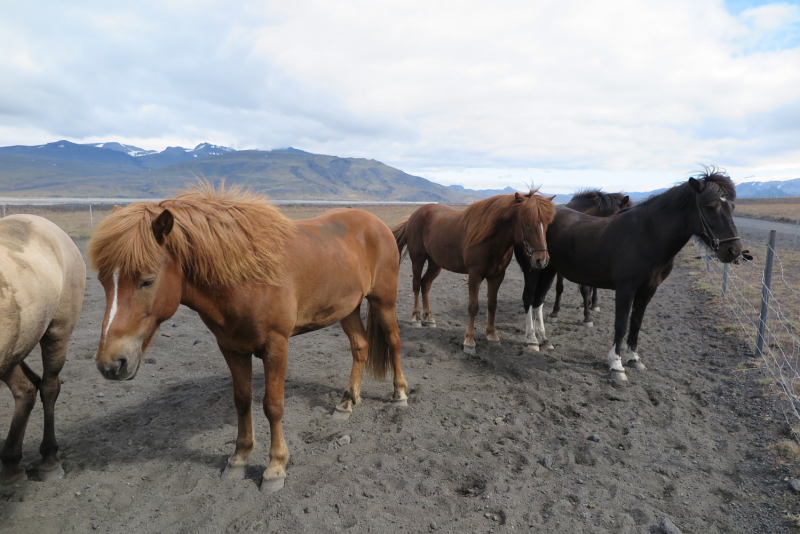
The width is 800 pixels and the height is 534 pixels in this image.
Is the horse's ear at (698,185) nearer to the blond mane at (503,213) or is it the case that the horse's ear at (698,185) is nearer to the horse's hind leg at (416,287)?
the blond mane at (503,213)

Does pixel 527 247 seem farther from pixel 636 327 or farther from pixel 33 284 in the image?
pixel 33 284

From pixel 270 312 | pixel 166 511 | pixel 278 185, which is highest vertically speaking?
pixel 278 185

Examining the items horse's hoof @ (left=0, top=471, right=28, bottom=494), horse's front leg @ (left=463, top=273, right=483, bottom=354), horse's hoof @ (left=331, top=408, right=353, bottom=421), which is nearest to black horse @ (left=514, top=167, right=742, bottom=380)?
horse's front leg @ (left=463, top=273, right=483, bottom=354)

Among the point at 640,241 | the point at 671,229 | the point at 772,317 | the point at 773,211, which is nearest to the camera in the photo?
the point at 671,229

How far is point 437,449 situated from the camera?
352 centimetres

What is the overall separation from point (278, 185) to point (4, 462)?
190m

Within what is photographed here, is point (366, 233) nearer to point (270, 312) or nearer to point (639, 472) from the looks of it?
point (270, 312)

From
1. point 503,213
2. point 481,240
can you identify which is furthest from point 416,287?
point 503,213

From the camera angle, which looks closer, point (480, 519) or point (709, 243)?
point (480, 519)

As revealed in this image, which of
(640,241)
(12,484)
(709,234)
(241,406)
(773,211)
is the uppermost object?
(773,211)

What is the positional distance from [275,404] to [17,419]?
6.55 ft

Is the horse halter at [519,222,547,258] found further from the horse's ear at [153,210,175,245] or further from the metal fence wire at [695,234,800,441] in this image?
the horse's ear at [153,210,175,245]

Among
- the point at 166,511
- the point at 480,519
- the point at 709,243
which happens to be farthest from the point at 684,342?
the point at 166,511

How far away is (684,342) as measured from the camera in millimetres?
6156
